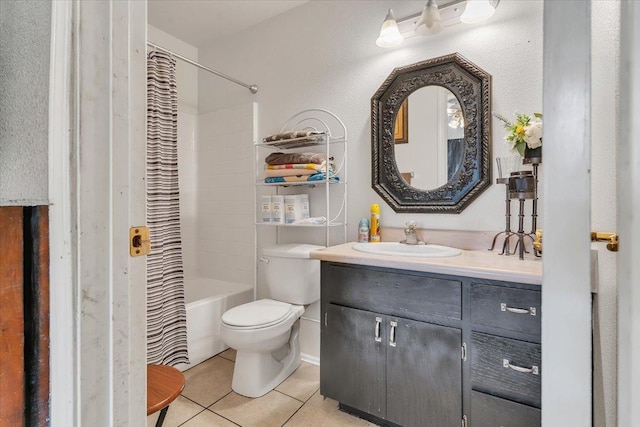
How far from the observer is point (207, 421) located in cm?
157

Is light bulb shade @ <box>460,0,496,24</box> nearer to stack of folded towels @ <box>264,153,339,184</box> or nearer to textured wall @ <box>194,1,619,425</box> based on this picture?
textured wall @ <box>194,1,619,425</box>

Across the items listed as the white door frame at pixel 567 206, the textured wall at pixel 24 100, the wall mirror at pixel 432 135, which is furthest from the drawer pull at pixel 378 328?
the textured wall at pixel 24 100

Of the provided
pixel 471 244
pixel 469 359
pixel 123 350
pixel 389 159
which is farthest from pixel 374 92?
pixel 123 350

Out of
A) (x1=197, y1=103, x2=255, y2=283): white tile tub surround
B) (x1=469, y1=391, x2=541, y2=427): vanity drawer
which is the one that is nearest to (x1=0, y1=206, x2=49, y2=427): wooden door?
(x1=469, y1=391, x2=541, y2=427): vanity drawer

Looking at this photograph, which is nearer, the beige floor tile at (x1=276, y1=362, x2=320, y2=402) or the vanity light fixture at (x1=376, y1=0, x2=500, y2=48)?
the vanity light fixture at (x1=376, y1=0, x2=500, y2=48)

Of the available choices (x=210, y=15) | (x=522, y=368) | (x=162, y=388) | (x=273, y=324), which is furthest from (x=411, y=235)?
(x=210, y=15)

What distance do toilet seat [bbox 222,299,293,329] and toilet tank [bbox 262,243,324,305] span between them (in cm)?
8

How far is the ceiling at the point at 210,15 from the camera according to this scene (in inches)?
89.2

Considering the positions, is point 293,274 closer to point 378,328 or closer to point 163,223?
point 378,328

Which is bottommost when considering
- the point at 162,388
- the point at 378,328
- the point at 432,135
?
the point at 162,388

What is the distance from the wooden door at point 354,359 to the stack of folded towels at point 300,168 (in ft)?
2.75

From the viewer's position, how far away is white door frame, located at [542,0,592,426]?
0.46 meters

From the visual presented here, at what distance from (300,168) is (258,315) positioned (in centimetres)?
95

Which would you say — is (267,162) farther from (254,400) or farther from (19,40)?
(19,40)
